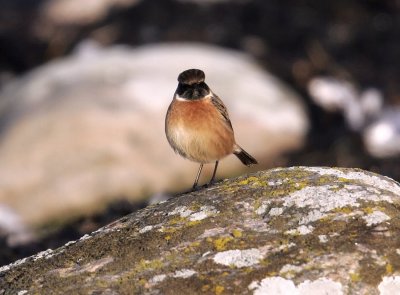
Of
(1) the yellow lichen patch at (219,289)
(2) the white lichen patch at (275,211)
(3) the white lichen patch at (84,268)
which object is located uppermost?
(2) the white lichen patch at (275,211)

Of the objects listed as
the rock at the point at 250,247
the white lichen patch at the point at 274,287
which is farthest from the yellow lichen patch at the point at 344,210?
the white lichen patch at the point at 274,287

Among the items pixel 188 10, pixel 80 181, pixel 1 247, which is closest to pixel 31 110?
pixel 80 181

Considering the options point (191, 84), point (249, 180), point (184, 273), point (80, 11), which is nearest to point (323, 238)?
point (184, 273)

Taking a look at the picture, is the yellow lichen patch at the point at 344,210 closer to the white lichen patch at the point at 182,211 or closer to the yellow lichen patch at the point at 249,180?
the yellow lichen patch at the point at 249,180

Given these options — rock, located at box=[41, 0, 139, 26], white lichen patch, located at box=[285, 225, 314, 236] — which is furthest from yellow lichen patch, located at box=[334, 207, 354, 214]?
rock, located at box=[41, 0, 139, 26]

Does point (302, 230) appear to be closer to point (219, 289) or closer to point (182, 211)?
point (219, 289)
